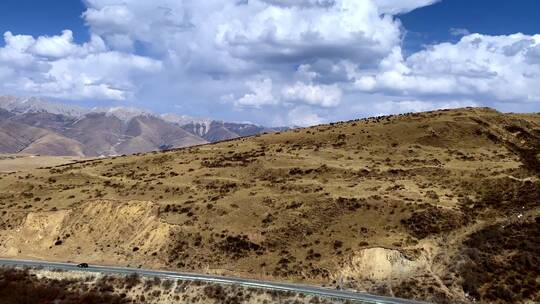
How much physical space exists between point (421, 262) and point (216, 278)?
22309 millimetres

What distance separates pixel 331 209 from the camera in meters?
71.6

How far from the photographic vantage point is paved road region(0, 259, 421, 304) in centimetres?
5047

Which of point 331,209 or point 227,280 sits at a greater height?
point 331,209

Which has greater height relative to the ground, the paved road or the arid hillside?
the arid hillside

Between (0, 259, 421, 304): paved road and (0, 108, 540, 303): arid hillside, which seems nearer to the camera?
(0, 259, 421, 304): paved road

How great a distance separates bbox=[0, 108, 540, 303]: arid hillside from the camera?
5775 centimetres

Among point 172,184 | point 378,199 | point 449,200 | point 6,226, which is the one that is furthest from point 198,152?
point 449,200

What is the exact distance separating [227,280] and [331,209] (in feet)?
66.1

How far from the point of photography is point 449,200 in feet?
232

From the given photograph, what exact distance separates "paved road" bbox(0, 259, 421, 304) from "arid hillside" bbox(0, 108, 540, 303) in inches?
133

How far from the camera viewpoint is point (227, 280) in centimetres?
5716

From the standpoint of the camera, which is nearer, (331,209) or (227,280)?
(227,280)

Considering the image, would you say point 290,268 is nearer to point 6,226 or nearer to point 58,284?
point 58,284

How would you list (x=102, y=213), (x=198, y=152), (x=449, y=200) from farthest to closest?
(x=198, y=152) < (x=102, y=213) < (x=449, y=200)
